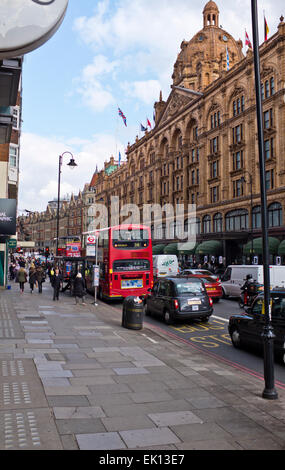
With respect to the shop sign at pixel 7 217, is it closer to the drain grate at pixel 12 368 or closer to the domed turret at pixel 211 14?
the drain grate at pixel 12 368

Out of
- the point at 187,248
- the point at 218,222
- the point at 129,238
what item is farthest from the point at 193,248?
the point at 129,238

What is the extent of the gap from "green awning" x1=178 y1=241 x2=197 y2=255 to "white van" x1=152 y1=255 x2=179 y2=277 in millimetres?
19569

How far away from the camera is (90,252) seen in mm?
21078

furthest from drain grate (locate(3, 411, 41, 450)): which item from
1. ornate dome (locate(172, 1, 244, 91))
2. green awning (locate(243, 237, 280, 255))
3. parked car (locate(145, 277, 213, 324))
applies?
ornate dome (locate(172, 1, 244, 91))

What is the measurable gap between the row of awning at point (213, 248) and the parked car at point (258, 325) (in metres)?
26.1

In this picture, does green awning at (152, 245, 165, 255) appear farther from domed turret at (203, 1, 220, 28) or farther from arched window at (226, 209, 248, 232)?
domed turret at (203, 1, 220, 28)

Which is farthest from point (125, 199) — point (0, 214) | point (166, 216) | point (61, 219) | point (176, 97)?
point (0, 214)

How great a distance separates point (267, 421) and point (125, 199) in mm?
83042

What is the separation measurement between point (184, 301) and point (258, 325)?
15.7ft

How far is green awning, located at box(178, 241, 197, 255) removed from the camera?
53.2 metres

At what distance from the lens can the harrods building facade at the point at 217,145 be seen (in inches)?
1582

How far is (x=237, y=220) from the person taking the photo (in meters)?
46.3

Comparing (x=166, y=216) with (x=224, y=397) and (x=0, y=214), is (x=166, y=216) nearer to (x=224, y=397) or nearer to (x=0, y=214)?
(x=0, y=214)

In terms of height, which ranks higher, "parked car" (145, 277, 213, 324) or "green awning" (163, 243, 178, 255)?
"green awning" (163, 243, 178, 255)
